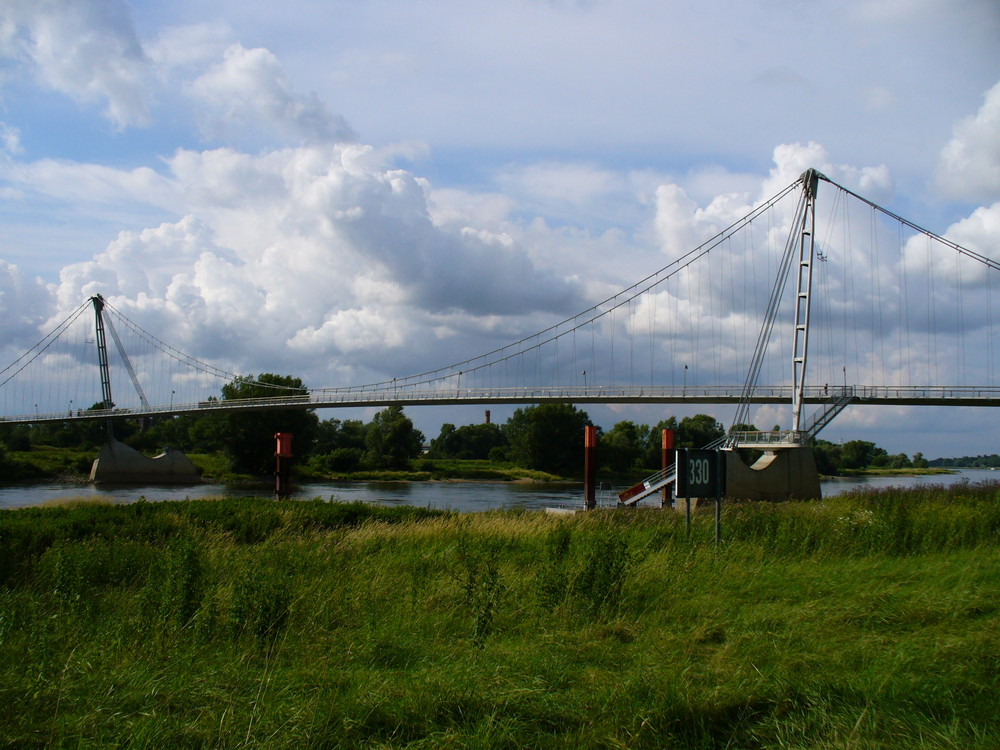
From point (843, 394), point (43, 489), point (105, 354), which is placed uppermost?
point (105, 354)

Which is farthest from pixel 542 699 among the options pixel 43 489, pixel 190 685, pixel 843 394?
pixel 43 489

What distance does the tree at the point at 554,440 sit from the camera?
2849 inches

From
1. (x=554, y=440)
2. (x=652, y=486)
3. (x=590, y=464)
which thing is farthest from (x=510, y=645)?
(x=554, y=440)

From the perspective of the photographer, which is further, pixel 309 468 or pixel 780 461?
pixel 309 468

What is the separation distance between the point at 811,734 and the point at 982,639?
2291mm

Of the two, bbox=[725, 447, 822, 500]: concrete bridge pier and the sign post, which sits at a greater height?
the sign post

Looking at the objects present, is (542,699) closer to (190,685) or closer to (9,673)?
(190,685)

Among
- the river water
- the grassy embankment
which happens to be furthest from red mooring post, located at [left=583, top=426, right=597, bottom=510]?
the grassy embankment

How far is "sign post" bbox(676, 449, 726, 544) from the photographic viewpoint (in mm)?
9531

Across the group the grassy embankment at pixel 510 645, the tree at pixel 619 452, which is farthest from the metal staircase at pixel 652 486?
the tree at pixel 619 452

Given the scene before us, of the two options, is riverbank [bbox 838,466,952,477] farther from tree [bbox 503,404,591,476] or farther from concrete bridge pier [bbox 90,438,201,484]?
concrete bridge pier [bbox 90,438,201,484]

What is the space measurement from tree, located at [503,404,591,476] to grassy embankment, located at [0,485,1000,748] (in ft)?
206

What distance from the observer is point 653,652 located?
16.2 feet

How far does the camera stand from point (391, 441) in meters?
71.2
